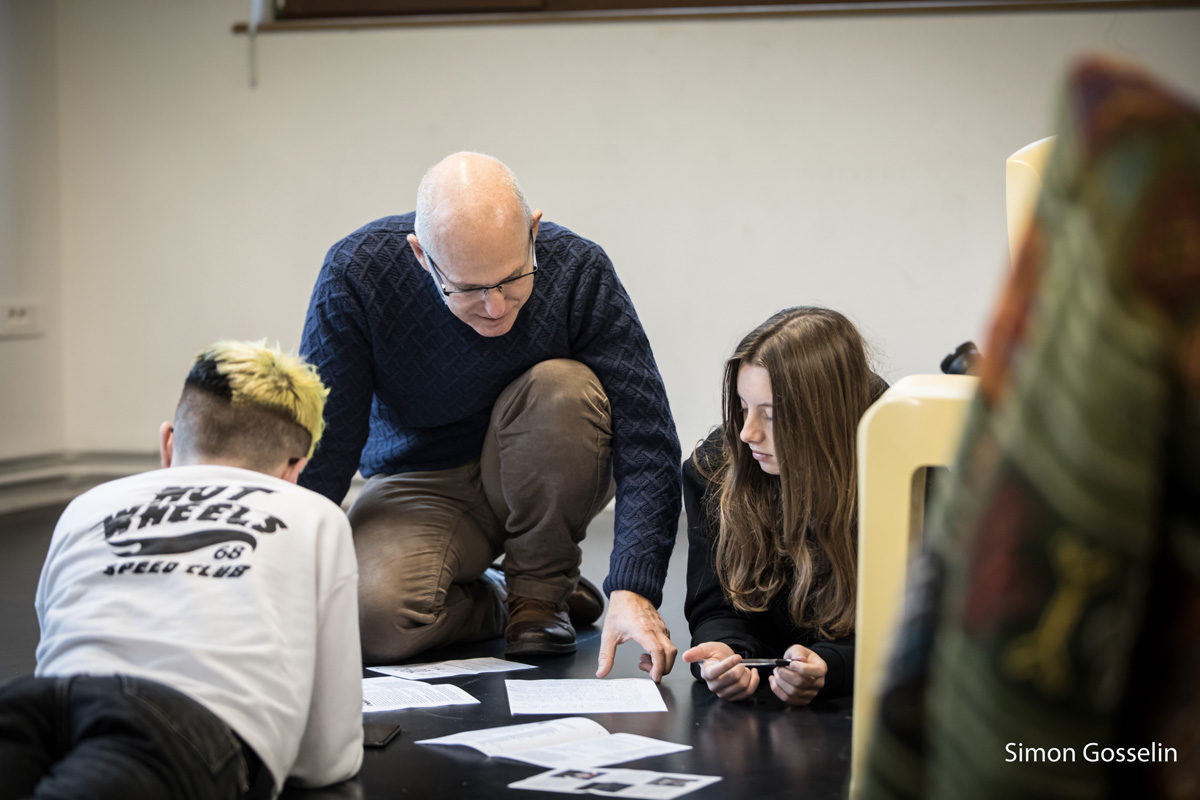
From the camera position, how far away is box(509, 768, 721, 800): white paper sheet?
1.19 meters

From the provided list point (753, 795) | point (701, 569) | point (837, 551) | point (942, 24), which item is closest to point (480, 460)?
point (701, 569)

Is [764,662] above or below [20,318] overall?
below

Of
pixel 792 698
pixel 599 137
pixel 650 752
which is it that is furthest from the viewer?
pixel 599 137

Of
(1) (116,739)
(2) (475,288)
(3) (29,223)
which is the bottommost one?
(1) (116,739)

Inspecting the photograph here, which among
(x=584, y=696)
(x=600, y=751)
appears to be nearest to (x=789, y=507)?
(x=584, y=696)

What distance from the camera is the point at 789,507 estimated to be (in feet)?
5.48

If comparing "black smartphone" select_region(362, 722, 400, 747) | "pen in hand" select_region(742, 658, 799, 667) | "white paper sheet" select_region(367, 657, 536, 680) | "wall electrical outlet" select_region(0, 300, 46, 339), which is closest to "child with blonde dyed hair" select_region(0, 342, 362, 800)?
"black smartphone" select_region(362, 722, 400, 747)

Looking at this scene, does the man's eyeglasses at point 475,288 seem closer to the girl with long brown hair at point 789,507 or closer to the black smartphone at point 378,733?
the girl with long brown hair at point 789,507

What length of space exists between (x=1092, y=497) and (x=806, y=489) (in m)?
1.21

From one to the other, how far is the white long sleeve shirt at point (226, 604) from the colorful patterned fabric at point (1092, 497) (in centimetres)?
78

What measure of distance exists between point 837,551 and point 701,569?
Answer: 244mm

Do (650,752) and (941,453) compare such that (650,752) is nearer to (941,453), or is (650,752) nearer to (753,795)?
(753,795)

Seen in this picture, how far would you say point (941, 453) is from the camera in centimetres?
114

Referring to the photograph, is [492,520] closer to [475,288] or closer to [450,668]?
[450,668]
